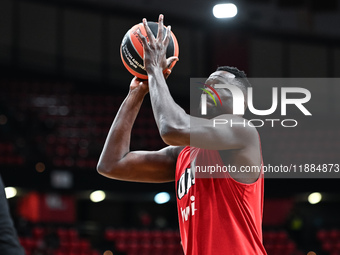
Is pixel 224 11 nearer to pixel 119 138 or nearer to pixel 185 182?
pixel 119 138

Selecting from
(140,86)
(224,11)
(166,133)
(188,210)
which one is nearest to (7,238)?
(166,133)

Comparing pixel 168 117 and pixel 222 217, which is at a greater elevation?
pixel 168 117

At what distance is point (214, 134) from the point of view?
245 centimetres

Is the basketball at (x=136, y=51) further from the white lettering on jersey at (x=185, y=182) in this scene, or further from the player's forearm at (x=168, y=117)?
the white lettering on jersey at (x=185, y=182)

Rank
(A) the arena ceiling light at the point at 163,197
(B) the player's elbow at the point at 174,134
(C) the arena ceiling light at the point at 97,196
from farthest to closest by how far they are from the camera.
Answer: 1. (C) the arena ceiling light at the point at 97,196
2. (A) the arena ceiling light at the point at 163,197
3. (B) the player's elbow at the point at 174,134

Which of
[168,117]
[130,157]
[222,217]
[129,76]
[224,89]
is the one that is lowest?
[222,217]

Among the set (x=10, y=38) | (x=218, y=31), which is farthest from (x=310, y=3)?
(x=10, y=38)

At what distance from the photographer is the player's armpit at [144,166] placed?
3.04 m

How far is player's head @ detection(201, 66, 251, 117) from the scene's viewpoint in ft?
8.91

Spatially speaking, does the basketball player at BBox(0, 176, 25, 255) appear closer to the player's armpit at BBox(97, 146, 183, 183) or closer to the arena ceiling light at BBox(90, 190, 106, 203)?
the player's armpit at BBox(97, 146, 183, 183)

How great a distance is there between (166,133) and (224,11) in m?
13.1

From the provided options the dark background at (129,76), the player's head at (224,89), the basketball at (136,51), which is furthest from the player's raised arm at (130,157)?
the dark background at (129,76)

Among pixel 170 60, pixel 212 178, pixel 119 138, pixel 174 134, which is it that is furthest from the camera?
pixel 119 138

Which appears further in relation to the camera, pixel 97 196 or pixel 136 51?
pixel 97 196
